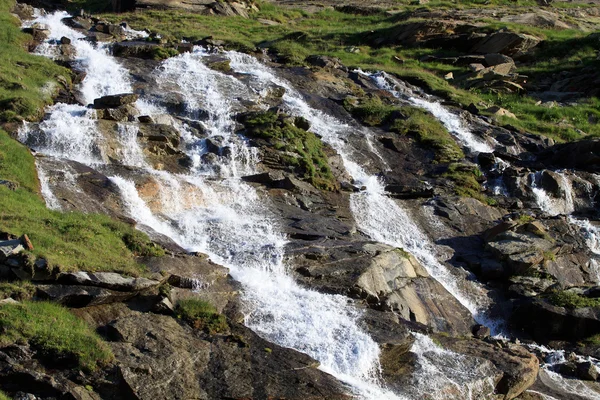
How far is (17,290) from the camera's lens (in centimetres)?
1289

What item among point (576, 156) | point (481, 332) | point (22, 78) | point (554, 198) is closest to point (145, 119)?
point (22, 78)

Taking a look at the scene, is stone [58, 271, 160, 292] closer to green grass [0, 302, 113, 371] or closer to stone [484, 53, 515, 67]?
green grass [0, 302, 113, 371]

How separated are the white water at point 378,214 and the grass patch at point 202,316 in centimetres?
850

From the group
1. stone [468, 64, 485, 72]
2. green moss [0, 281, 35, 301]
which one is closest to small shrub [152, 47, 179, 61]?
stone [468, 64, 485, 72]

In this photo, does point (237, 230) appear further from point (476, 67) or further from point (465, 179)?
point (476, 67)

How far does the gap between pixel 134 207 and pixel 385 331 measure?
7986mm

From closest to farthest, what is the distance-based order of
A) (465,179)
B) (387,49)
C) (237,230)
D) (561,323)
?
(561,323) → (237,230) → (465,179) → (387,49)

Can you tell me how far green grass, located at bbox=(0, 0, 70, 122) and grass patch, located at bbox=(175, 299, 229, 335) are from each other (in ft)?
37.4

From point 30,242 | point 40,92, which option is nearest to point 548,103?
point 40,92

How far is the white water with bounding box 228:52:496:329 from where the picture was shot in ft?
67.9

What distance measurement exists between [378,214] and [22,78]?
1434cm

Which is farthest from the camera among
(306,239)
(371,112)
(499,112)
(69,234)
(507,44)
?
(507,44)

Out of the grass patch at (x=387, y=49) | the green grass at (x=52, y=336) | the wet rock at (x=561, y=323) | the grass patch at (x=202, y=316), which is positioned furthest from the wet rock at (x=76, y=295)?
the grass patch at (x=387, y=49)

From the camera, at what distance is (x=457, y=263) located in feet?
72.1
